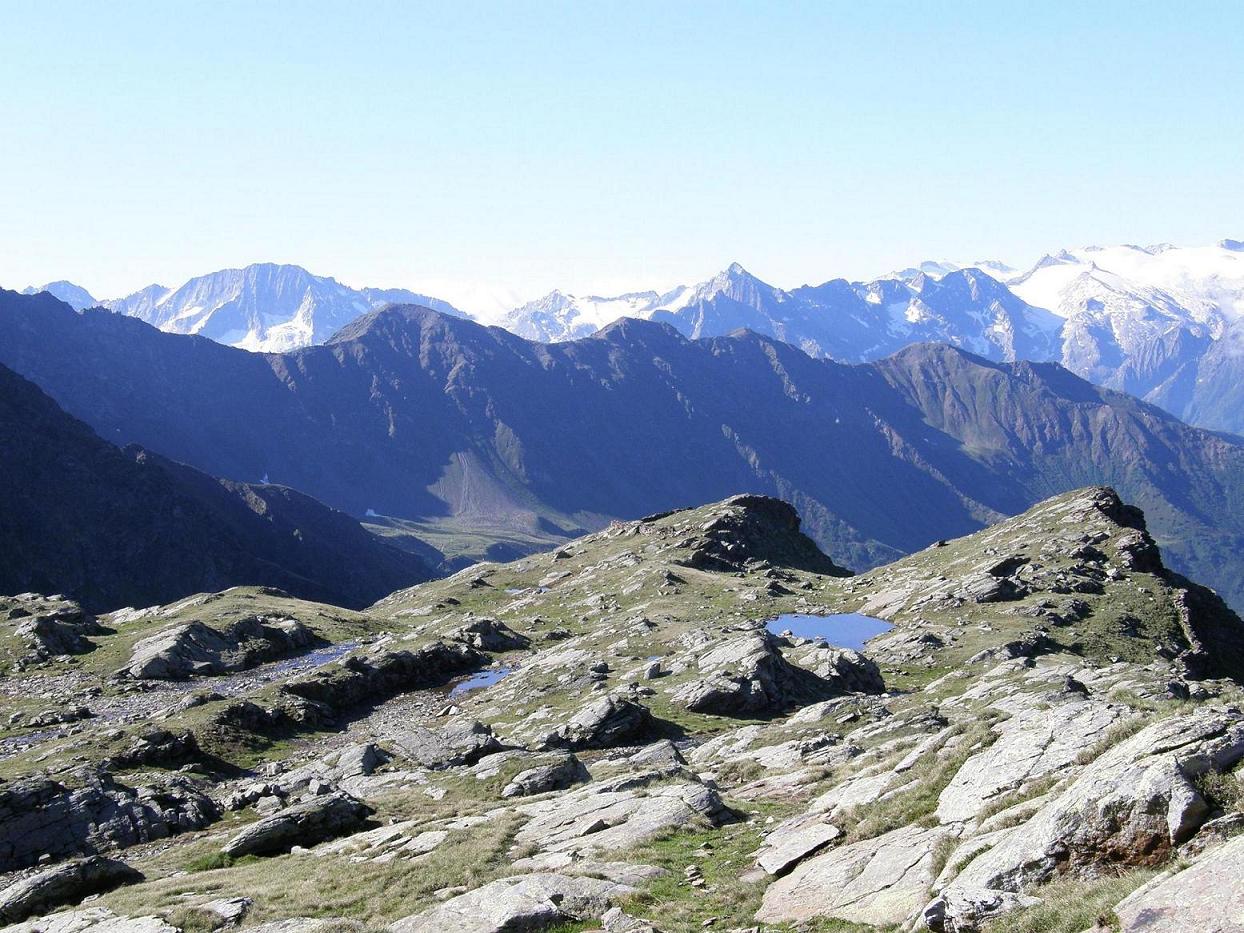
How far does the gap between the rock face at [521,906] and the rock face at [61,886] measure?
15.2 m

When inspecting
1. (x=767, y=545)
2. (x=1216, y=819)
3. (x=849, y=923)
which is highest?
(x=1216, y=819)

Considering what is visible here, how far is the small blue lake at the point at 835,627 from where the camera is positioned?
3969 inches

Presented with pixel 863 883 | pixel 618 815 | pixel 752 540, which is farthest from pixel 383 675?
pixel 752 540

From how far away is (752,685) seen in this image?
→ 7194 cm

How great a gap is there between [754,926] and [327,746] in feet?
180

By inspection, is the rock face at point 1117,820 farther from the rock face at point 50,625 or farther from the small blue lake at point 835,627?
the rock face at point 50,625

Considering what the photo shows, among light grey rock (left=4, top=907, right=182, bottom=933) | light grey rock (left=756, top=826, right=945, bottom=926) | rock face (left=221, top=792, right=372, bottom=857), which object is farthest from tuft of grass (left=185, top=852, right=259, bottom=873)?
light grey rock (left=756, top=826, right=945, bottom=926)

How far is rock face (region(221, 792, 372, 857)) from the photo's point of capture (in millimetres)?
39969

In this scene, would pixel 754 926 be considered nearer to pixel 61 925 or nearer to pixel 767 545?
pixel 61 925

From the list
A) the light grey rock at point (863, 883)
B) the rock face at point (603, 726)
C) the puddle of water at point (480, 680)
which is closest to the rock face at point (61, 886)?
the light grey rock at point (863, 883)

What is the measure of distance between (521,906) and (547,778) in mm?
22137

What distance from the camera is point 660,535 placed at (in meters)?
172

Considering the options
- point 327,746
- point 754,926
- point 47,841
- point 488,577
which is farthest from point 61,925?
point 488,577

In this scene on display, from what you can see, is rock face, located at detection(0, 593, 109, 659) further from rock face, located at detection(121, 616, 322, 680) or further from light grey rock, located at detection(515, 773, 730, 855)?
light grey rock, located at detection(515, 773, 730, 855)
